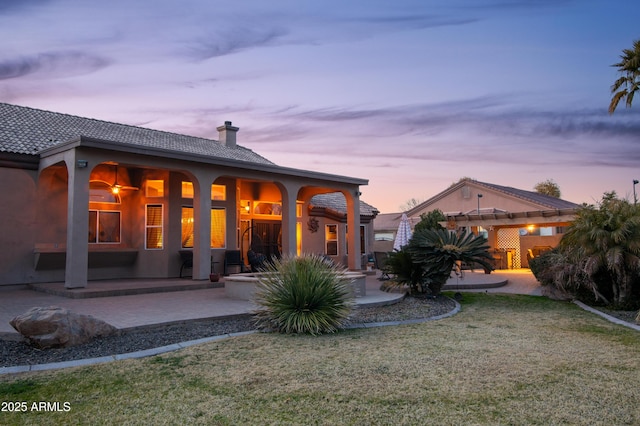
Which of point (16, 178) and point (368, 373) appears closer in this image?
point (368, 373)

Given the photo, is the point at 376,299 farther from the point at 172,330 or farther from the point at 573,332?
the point at 172,330

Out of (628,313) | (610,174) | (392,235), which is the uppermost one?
(610,174)

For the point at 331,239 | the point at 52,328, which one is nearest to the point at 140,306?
the point at 52,328

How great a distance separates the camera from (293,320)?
7.37 m

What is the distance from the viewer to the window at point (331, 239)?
833 inches

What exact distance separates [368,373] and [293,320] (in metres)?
2.47

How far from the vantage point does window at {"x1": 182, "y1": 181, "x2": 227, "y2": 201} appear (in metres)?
15.2

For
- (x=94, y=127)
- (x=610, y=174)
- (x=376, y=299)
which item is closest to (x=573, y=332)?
(x=376, y=299)

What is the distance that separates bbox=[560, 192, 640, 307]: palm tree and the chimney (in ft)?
47.0

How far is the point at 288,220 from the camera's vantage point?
15.4 metres

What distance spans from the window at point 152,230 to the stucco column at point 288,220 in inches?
152

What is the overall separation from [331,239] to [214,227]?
7.00 metres

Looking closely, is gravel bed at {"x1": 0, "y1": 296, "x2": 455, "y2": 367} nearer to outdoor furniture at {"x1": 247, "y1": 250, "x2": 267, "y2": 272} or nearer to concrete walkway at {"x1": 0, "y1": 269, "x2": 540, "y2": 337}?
concrete walkway at {"x1": 0, "y1": 269, "x2": 540, "y2": 337}

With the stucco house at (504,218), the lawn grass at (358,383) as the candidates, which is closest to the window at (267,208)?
the stucco house at (504,218)
